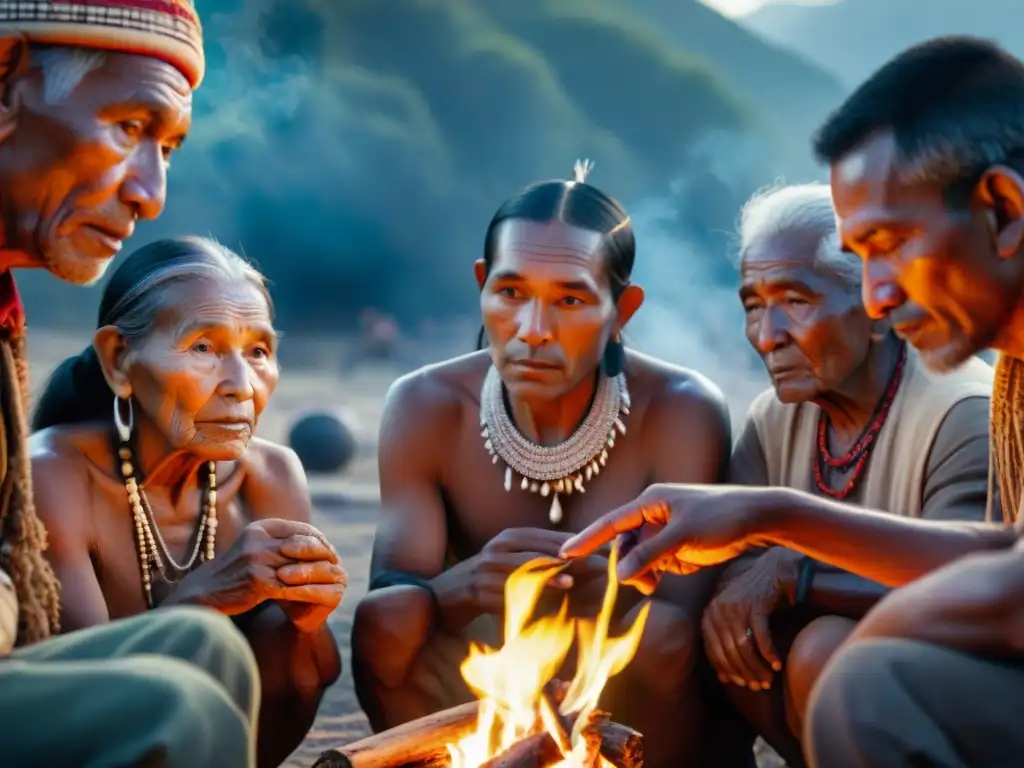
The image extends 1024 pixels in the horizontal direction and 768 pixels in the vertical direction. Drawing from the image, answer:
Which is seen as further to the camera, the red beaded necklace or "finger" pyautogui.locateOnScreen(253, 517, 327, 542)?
the red beaded necklace

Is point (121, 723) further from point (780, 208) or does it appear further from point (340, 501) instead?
point (340, 501)

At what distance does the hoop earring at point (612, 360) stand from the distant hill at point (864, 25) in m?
22.2

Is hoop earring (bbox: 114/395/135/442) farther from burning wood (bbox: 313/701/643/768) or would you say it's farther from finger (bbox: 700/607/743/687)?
finger (bbox: 700/607/743/687)

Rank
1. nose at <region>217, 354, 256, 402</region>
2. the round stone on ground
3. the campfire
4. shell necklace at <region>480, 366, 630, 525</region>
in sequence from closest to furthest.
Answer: the campfire
nose at <region>217, 354, 256, 402</region>
shell necklace at <region>480, 366, 630, 525</region>
the round stone on ground

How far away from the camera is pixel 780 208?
14.3 ft

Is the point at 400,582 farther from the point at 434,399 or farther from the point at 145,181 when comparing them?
the point at 145,181

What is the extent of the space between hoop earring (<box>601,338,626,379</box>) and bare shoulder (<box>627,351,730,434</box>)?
8 cm

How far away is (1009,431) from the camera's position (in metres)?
3.17

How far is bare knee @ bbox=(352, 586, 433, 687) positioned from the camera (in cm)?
409

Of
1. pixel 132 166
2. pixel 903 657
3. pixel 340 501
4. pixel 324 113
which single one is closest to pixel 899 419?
pixel 903 657

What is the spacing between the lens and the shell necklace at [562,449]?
441cm

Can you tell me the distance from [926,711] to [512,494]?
2082 millimetres

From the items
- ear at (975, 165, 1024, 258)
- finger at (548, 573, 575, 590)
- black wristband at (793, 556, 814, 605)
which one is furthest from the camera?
finger at (548, 573, 575, 590)

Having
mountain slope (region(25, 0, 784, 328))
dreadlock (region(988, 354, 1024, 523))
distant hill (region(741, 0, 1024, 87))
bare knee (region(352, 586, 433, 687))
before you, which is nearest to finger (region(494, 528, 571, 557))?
bare knee (region(352, 586, 433, 687))
